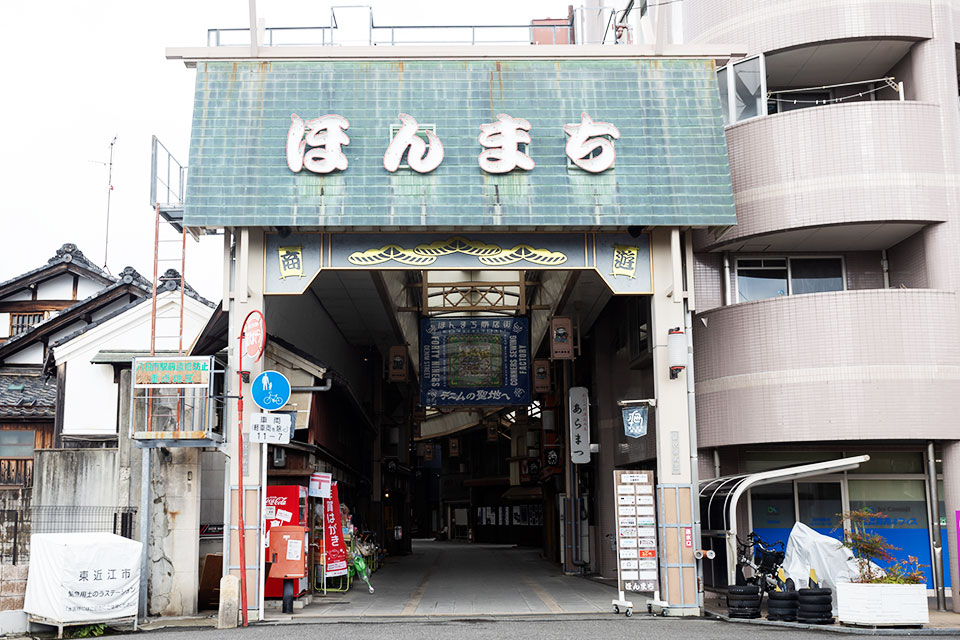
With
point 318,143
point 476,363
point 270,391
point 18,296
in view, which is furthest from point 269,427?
point 18,296

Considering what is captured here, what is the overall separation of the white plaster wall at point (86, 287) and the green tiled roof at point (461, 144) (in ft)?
66.1

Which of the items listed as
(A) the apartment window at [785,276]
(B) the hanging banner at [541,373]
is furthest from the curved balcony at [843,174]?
(B) the hanging banner at [541,373]

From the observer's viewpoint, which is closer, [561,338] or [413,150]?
[413,150]

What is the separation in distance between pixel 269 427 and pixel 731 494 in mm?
8608

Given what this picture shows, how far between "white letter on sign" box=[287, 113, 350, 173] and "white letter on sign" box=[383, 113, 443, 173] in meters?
0.88

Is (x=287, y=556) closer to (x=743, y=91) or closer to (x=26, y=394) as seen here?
(x=743, y=91)

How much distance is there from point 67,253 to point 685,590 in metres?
27.8

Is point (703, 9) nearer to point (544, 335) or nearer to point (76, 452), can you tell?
point (544, 335)

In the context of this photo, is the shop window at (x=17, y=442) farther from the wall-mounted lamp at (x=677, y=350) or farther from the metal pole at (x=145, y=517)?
the wall-mounted lamp at (x=677, y=350)

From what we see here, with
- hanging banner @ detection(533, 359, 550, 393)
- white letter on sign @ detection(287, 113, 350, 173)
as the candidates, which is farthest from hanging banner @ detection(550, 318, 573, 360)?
white letter on sign @ detection(287, 113, 350, 173)

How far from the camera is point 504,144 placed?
19312mm

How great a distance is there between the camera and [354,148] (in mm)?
19344

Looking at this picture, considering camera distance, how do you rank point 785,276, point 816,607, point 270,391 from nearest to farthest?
Result: point 816,607
point 270,391
point 785,276

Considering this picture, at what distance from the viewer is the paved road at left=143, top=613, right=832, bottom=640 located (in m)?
15.4
